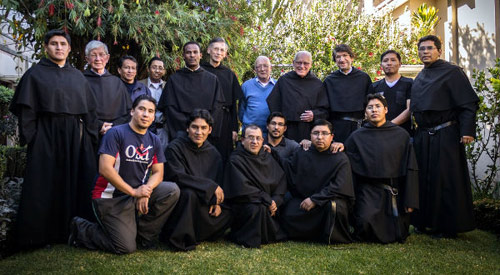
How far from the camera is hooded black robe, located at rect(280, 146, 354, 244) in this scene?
4.88 m

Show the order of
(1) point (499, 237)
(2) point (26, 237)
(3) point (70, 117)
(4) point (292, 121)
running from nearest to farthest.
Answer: (2) point (26, 237) < (3) point (70, 117) < (1) point (499, 237) < (4) point (292, 121)

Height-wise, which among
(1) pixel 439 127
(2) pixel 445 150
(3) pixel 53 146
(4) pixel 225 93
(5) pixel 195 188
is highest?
(4) pixel 225 93

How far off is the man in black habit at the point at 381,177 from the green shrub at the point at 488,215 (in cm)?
135

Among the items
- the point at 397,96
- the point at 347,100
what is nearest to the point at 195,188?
the point at 347,100

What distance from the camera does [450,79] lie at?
17.5 ft

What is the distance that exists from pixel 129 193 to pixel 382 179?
2.80m

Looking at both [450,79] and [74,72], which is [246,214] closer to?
[74,72]

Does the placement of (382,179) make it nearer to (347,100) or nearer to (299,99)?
(347,100)

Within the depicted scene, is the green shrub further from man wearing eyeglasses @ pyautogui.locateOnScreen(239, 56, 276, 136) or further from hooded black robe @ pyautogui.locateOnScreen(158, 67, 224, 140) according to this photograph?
hooded black robe @ pyautogui.locateOnScreen(158, 67, 224, 140)

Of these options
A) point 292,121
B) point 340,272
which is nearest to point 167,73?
point 292,121

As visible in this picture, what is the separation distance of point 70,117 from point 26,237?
1.29 m

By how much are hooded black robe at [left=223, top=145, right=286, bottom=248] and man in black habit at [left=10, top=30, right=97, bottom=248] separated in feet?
5.14

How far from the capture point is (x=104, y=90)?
5.44 metres

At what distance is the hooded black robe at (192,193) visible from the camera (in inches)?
185
